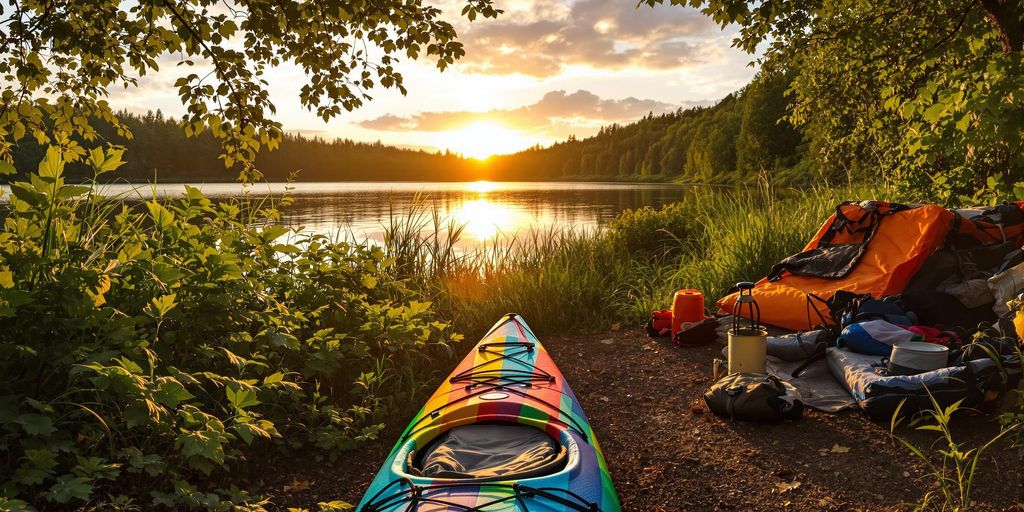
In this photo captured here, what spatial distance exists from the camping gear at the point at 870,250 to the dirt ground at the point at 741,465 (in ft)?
5.36

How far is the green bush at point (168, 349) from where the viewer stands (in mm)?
2180

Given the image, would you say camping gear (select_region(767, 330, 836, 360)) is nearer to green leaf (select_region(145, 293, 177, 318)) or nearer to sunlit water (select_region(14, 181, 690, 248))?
sunlit water (select_region(14, 181, 690, 248))

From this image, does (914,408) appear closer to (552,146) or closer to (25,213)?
(25,213)

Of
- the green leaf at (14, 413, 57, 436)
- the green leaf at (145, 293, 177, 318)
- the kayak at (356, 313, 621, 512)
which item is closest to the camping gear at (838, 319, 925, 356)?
the kayak at (356, 313, 621, 512)

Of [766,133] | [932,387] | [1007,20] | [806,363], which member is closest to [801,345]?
[806,363]

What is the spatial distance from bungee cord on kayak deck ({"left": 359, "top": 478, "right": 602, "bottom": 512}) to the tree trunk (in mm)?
6634

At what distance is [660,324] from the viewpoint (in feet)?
18.5

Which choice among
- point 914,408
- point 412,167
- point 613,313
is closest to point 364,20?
point 613,313

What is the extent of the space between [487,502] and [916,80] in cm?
853

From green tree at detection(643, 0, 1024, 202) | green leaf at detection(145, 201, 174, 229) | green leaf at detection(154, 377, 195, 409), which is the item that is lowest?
green leaf at detection(154, 377, 195, 409)

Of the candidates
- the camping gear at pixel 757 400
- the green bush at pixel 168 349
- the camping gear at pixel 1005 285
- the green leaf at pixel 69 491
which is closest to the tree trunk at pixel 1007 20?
the camping gear at pixel 1005 285

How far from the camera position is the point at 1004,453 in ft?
9.32

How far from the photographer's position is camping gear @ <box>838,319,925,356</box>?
3.94 metres

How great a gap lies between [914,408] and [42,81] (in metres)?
6.92
